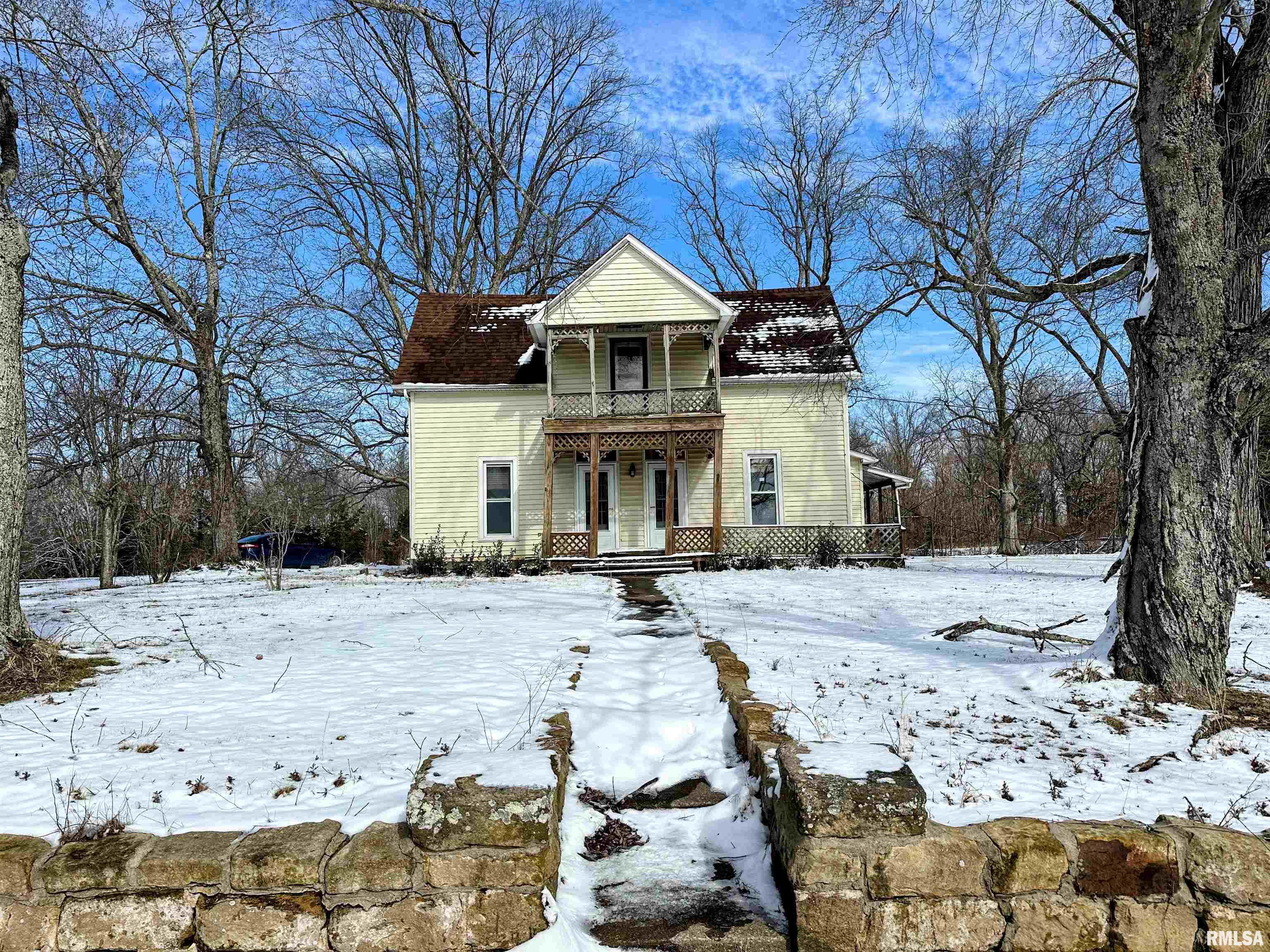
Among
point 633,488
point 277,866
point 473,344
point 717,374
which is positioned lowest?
point 277,866

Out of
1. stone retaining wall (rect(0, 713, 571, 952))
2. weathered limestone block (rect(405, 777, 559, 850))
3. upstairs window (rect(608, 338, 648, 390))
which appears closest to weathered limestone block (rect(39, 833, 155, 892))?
stone retaining wall (rect(0, 713, 571, 952))

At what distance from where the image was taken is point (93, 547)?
20.5 meters

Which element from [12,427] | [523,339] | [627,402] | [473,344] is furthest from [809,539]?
[12,427]

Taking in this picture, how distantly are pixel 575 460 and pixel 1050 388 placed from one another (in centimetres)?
1680

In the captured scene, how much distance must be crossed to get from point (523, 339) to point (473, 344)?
1347mm

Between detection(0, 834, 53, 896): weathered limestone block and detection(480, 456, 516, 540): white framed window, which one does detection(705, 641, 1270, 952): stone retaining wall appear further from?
detection(480, 456, 516, 540): white framed window

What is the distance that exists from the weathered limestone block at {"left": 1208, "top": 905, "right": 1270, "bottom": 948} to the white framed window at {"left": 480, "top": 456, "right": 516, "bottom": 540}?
17.1 meters

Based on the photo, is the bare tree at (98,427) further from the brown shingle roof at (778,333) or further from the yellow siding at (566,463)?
the brown shingle roof at (778,333)

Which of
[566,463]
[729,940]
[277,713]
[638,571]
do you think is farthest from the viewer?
[566,463]

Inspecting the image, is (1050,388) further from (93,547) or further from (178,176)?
(93,547)

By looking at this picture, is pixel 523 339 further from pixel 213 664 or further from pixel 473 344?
pixel 213 664

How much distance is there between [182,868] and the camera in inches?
117

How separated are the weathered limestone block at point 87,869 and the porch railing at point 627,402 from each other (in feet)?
52.2

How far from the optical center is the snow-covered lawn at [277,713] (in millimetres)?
3473
